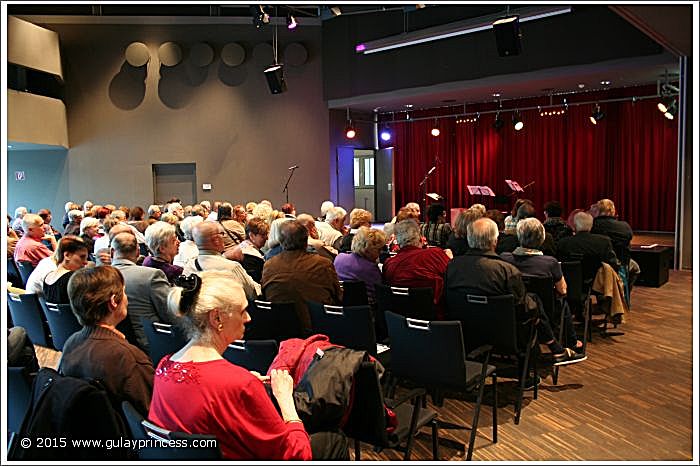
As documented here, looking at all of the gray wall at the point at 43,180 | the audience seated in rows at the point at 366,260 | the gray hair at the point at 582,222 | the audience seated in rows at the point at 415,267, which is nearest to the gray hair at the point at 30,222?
the audience seated in rows at the point at 366,260

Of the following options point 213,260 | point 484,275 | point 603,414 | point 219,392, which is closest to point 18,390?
point 219,392

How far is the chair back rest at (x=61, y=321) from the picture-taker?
3.83m

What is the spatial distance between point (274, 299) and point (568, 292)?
110 inches

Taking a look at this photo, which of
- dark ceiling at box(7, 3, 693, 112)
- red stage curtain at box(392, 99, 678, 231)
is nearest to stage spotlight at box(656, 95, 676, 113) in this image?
dark ceiling at box(7, 3, 693, 112)

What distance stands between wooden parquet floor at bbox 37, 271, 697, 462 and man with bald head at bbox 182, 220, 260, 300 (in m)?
1.42

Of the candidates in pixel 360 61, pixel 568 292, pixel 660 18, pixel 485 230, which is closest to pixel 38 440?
pixel 485 230

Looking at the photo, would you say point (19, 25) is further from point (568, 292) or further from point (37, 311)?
point (568, 292)

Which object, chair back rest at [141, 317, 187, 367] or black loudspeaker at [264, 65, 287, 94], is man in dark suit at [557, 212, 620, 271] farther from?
black loudspeaker at [264, 65, 287, 94]

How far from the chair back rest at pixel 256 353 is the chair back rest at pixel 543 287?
2546 millimetres

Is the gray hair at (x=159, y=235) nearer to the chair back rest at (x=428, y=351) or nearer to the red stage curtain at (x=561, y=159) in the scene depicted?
the chair back rest at (x=428, y=351)

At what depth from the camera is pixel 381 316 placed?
4.48m

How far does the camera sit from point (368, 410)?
8.45 feet

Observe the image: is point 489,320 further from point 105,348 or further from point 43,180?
point 43,180

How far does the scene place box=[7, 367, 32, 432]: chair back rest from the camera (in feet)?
8.69
